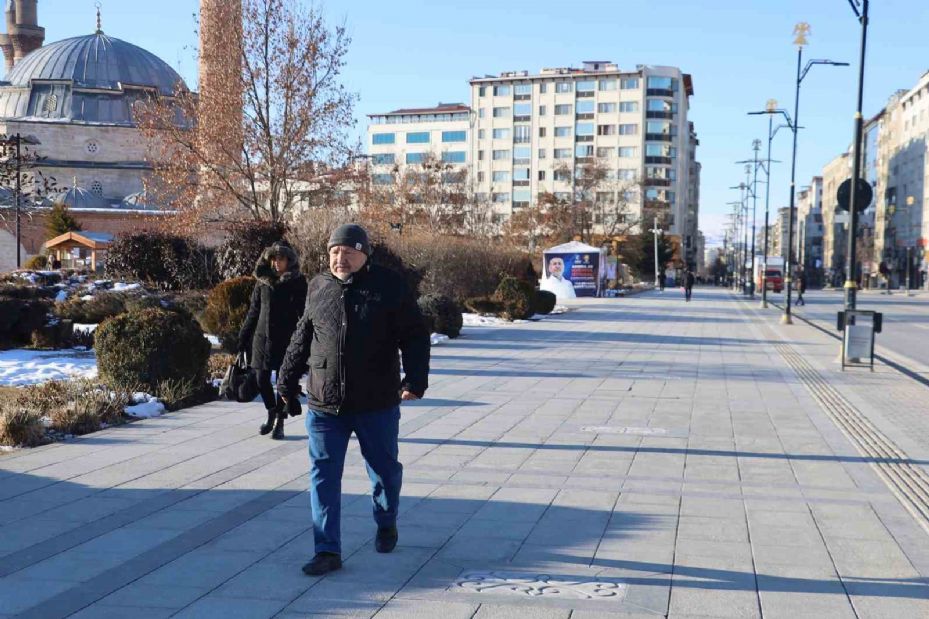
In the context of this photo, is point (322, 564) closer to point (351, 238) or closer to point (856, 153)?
point (351, 238)

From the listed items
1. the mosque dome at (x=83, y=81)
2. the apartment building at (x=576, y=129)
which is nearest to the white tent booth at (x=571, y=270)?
the mosque dome at (x=83, y=81)

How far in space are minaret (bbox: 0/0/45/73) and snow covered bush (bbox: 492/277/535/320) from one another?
64.5 m

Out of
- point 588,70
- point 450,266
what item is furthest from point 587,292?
point 588,70

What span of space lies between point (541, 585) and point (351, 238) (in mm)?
2018

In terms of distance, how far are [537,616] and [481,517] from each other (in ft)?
6.11

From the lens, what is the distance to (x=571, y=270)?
1983 inches

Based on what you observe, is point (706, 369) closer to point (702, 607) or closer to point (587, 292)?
point (702, 607)

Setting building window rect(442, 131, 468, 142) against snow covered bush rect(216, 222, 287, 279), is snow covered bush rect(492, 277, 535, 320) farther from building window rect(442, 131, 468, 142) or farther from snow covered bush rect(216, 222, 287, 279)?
building window rect(442, 131, 468, 142)

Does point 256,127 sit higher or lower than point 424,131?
lower

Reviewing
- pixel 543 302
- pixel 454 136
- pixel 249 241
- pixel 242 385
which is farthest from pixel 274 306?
pixel 454 136

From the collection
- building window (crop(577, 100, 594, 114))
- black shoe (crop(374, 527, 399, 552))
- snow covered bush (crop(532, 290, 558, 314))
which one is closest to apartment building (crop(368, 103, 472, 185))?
building window (crop(577, 100, 594, 114))

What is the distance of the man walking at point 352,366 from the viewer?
5.17 m

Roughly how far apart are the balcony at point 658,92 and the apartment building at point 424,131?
22.6 metres

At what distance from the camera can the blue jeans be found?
5188 mm
